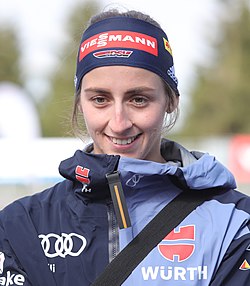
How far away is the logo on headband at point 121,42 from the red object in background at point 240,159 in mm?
12392

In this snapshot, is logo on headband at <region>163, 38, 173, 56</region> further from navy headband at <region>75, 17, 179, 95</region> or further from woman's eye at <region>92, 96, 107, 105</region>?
woman's eye at <region>92, 96, 107, 105</region>

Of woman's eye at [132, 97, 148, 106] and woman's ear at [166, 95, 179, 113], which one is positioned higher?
woman's ear at [166, 95, 179, 113]

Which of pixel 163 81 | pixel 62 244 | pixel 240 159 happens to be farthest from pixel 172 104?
pixel 240 159

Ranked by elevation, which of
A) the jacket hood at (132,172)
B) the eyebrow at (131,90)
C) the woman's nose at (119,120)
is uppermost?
the eyebrow at (131,90)

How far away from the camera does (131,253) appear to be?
254cm

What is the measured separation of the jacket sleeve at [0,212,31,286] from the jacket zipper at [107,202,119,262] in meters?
0.29

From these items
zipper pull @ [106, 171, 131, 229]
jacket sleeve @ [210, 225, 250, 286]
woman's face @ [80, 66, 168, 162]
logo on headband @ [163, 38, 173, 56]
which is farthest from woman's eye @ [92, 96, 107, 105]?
jacket sleeve @ [210, 225, 250, 286]

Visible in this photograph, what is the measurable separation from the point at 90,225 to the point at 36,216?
0.65ft

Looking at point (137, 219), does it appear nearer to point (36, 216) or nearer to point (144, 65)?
point (36, 216)

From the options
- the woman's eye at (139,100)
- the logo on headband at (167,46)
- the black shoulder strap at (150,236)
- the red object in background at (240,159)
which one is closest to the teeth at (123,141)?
the woman's eye at (139,100)

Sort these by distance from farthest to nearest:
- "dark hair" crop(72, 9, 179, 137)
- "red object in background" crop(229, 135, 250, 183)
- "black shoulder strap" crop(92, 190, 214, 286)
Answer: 1. "red object in background" crop(229, 135, 250, 183)
2. "dark hair" crop(72, 9, 179, 137)
3. "black shoulder strap" crop(92, 190, 214, 286)

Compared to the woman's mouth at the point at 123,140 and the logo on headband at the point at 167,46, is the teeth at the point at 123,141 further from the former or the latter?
the logo on headband at the point at 167,46

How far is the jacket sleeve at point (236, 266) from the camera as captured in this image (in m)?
2.50

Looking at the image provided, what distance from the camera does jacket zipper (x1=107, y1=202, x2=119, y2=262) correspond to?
2.57 m
